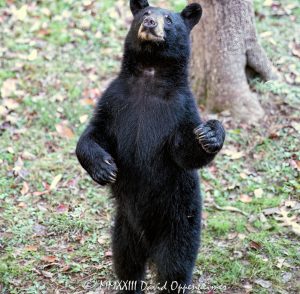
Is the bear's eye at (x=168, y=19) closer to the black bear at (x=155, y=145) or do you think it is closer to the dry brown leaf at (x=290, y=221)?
the black bear at (x=155, y=145)

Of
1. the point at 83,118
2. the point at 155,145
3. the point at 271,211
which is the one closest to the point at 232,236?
the point at 271,211

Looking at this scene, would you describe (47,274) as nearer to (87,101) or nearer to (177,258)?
(177,258)

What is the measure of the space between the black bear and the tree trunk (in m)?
2.29

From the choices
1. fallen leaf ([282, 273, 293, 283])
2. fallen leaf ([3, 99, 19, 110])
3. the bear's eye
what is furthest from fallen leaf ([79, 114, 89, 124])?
fallen leaf ([282, 273, 293, 283])

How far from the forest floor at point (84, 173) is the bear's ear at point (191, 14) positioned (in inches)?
79.5

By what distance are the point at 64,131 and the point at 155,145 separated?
9.73 ft

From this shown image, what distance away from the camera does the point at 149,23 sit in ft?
14.2

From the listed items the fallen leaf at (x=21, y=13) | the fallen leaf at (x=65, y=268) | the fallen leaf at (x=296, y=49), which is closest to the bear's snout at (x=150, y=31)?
the fallen leaf at (x=65, y=268)

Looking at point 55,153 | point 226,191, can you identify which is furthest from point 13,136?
point 226,191

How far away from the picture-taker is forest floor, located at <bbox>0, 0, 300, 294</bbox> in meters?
5.38

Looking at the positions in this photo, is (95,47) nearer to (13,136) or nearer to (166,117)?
(13,136)

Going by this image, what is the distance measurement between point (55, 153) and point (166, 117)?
2.77m

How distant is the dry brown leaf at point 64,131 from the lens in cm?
715

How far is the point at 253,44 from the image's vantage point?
7137 millimetres
